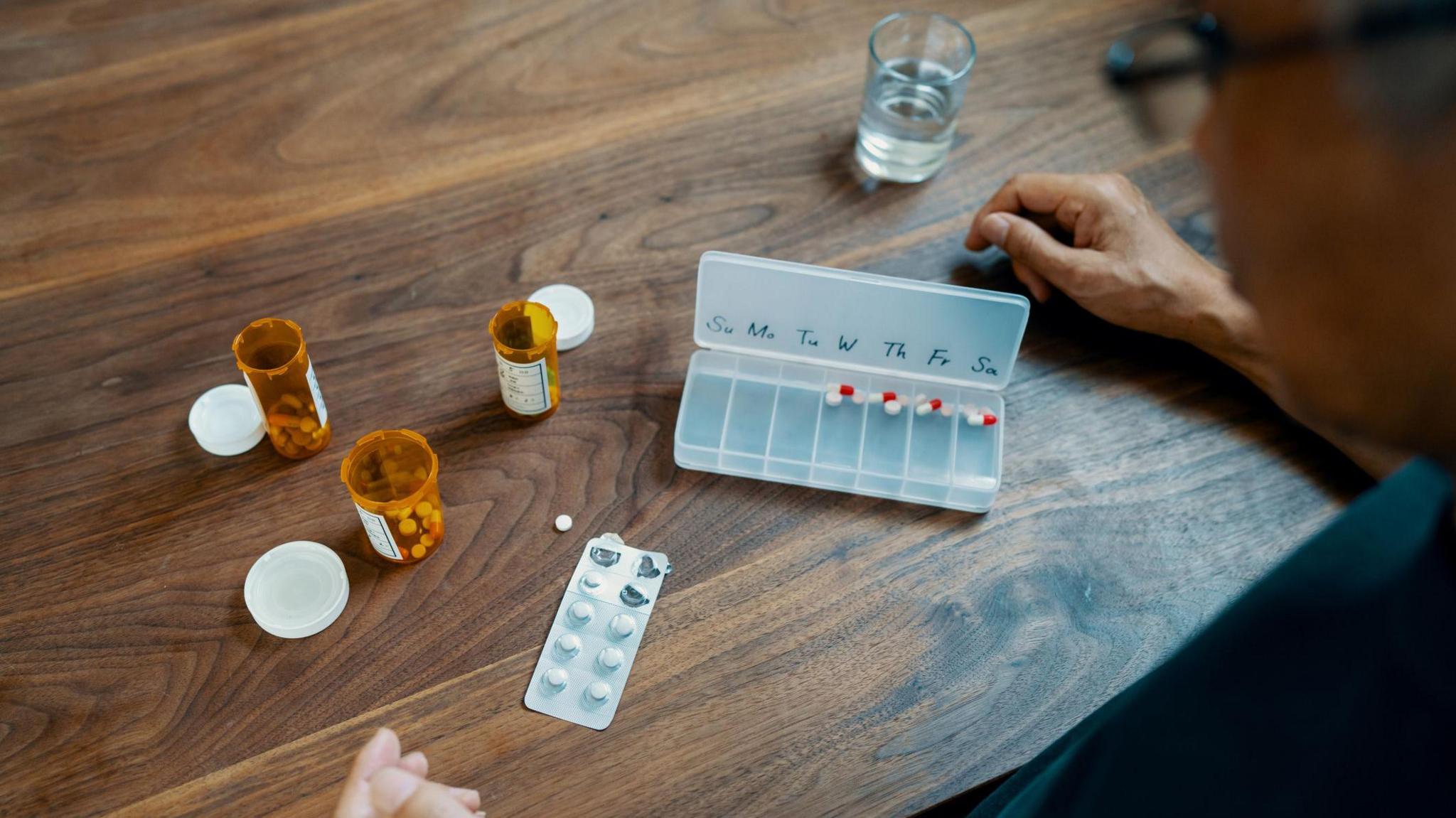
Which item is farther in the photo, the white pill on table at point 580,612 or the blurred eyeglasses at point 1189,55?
the white pill on table at point 580,612

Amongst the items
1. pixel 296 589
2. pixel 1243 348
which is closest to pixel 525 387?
pixel 296 589

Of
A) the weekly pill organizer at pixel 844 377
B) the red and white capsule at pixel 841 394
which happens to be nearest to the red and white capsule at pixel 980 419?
the weekly pill organizer at pixel 844 377

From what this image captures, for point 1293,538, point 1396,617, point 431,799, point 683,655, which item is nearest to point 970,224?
point 1293,538

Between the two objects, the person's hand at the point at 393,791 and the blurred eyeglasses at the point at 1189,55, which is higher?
the blurred eyeglasses at the point at 1189,55

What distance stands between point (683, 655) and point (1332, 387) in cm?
56

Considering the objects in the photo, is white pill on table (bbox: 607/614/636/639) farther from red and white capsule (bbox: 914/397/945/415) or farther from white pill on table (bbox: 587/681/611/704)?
red and white capsule (bbox: 914/397/945/415)

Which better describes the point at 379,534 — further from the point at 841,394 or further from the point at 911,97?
the point at 911,97

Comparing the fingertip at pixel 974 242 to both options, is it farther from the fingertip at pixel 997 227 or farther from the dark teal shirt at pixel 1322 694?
the dark teal shirt at pixel 1322 694

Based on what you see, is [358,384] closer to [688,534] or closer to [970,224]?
[688,534]

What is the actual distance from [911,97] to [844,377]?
1.33ft

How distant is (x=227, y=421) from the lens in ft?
3.16

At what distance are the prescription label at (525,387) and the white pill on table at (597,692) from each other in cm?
28

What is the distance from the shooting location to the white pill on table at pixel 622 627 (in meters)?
0.86

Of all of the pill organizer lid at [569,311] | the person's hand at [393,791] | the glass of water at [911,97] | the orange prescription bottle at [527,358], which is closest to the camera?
the person's hand at [393,791]
